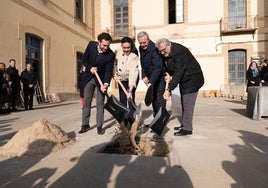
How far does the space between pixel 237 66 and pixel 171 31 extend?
16.4ft

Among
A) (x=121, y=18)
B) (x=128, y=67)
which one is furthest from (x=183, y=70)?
(x=121, y=18)

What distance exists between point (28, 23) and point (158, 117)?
10.6 meters

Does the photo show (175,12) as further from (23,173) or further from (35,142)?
(23,173)

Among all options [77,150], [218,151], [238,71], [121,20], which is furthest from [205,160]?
[121,20]

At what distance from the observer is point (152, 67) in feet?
15.3

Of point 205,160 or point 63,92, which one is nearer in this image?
point 205,160

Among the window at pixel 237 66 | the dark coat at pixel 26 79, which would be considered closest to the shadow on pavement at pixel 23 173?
the dark coat at pixel 26 79

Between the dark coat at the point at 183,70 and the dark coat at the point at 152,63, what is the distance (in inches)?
5.7

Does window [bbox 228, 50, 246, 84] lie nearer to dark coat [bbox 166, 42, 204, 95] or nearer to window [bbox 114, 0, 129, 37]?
window [bbox 114, 0, 129, 37]

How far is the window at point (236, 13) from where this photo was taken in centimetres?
1878

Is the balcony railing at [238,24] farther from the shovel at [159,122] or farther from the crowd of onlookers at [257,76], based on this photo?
the shovel at [159,122]

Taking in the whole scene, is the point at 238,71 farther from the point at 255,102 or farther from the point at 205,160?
the point at 205,160

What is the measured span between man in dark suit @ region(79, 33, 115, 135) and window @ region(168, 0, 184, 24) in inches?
634

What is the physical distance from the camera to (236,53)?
62.3 feet
